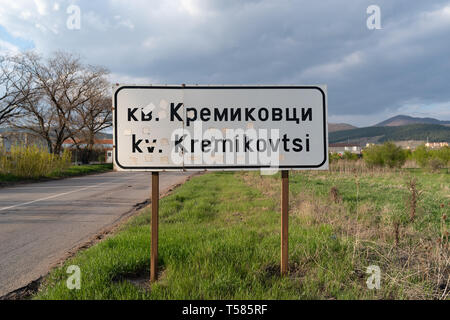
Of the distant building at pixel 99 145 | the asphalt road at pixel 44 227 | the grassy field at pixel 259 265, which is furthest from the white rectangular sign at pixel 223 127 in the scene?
the distant building at pixel 99 145

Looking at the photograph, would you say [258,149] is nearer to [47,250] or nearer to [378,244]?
[378,244]

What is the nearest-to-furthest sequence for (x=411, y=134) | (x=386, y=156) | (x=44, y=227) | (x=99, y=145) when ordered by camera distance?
(x=44, y=227)
(x=386, y=156)
(x=99, y=145)
(x=411, y=134)

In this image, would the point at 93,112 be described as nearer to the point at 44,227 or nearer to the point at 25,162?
the point at 25,162

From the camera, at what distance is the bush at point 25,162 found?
17969 millimetres

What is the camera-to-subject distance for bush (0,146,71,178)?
17969 mm

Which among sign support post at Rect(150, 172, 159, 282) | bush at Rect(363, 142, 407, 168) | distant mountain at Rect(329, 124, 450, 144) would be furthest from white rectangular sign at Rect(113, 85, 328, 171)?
distant mountain at Rect(329, 124, 450, 144)

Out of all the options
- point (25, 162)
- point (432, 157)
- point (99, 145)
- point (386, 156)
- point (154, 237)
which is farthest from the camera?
point (99, 145)

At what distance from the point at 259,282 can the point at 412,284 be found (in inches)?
57.6

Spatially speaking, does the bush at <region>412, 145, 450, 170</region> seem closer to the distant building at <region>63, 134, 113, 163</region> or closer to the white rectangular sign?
the white rectangular sign

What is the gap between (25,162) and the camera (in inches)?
725

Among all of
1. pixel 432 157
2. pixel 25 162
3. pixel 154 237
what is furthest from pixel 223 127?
pixel 432 157

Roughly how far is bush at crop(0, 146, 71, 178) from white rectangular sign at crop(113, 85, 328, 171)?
61.4 ft

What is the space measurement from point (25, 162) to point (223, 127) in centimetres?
1957

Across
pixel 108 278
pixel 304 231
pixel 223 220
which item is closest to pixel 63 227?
pixel 223 220
